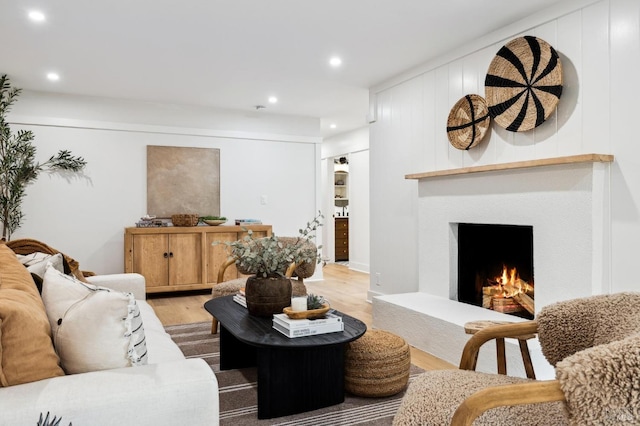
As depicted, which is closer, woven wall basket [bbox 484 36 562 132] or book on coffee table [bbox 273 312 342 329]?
book on coffee table [bbox 273 312 342 329]

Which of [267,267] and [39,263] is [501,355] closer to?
[267,267]

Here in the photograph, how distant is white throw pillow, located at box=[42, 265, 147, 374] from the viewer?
131cm

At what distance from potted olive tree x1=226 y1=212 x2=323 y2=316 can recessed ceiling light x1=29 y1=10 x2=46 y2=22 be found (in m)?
2.21

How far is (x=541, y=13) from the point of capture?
308cm

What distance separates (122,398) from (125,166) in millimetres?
4827

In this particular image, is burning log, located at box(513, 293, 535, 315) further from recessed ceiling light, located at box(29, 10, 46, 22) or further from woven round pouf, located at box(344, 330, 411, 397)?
recessed ceiling light, located at box(29, 10, 46, 22)

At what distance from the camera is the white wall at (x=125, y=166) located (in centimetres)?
511

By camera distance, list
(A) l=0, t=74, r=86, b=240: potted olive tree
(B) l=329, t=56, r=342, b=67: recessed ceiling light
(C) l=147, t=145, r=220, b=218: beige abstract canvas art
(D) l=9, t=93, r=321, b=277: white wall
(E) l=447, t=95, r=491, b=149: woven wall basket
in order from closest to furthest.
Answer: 1. (E) l=447, t=95, r=491, b=149: woven wall basket
2. (B) l=329, t=56, r=342, b=67: recessed ceiling light
3. (A) l=0, t=74, r=86, b=240: potted olive tree
4. (D) l=9, t=93, r=321, b=277: white wall
5. (C) l=147, t=145, r=220, b=218: beige abstract canvas art

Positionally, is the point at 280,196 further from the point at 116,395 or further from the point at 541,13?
the point at 116,395

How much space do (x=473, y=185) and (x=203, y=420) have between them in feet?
9.09

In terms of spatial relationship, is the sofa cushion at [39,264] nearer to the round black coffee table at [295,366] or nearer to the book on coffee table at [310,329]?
the round black coffee table at [295,366]

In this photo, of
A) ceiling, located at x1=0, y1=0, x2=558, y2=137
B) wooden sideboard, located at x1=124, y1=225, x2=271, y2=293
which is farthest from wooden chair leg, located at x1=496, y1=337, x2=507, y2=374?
wooden sideboard, located at x1=124, y1=225, x2=271, y2=293

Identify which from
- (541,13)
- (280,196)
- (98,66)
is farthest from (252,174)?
(541,13)

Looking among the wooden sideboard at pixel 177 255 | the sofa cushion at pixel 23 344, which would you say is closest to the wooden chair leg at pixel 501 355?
the sofa cushion at pixel 23 344
